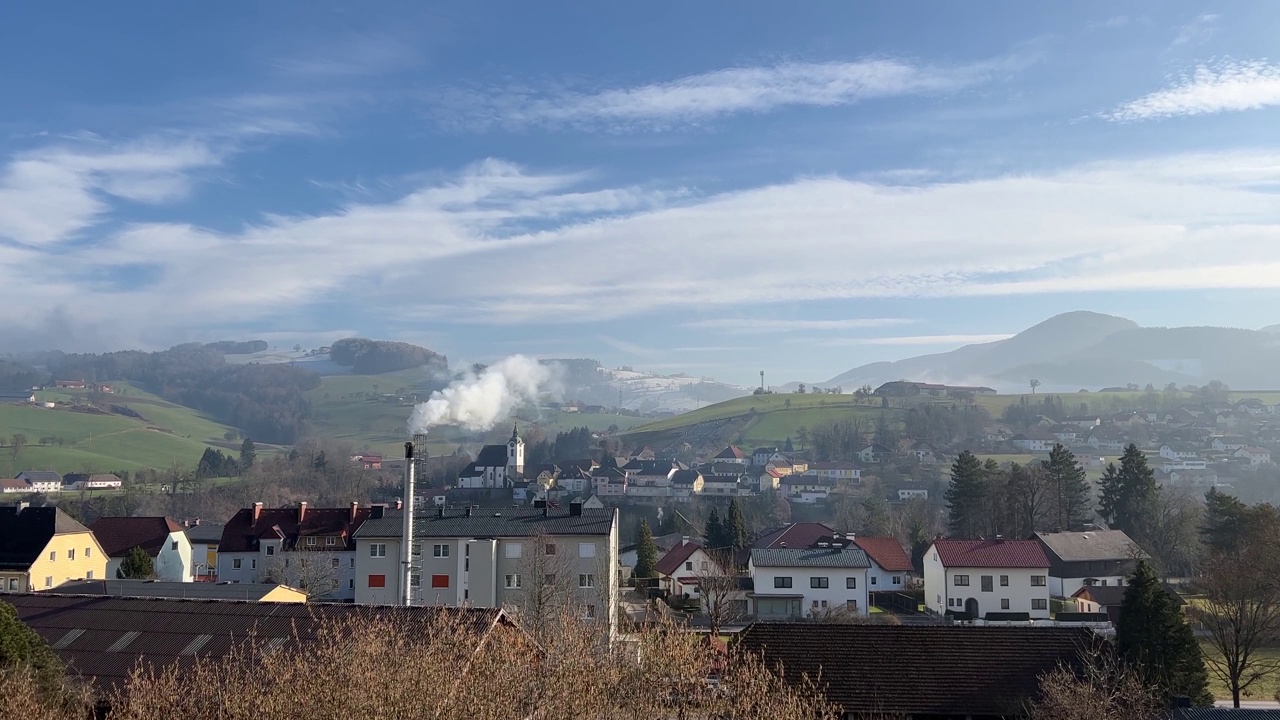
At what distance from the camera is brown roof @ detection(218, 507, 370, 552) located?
162 ft

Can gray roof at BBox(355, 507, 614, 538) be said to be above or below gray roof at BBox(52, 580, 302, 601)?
above

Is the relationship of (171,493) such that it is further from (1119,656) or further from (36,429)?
(1119,656)

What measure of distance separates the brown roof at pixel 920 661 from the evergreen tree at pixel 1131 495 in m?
39.0

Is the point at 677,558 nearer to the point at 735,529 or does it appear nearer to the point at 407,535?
the point at 735,529

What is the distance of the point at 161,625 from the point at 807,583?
30026mm

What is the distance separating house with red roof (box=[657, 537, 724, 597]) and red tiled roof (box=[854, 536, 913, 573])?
851cm

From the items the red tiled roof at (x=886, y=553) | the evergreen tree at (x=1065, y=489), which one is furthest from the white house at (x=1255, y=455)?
the red tiled roof at (x=886, y=553)

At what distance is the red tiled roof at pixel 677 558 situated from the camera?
52.6 meters

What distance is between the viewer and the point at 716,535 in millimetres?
62969

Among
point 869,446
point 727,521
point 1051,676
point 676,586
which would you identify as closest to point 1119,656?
point 1051,676

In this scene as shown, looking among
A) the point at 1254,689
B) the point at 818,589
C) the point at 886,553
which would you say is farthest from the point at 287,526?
the point at 1254,689

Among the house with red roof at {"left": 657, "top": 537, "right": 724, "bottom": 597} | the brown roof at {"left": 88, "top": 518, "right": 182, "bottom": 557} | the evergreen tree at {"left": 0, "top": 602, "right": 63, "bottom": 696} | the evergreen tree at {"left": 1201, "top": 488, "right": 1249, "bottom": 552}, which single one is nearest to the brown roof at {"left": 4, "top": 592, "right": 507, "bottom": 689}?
the evergreen tree at {"left": 0, "top": 602, "right": 63, "bottom": 696}

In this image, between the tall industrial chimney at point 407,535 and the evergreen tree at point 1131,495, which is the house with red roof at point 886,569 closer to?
the evergreen tree at point 1131,495

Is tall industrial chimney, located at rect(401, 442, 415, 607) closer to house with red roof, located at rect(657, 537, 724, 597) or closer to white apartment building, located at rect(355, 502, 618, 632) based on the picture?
white apartment building, located at rect(355, 502, 618, 632)
